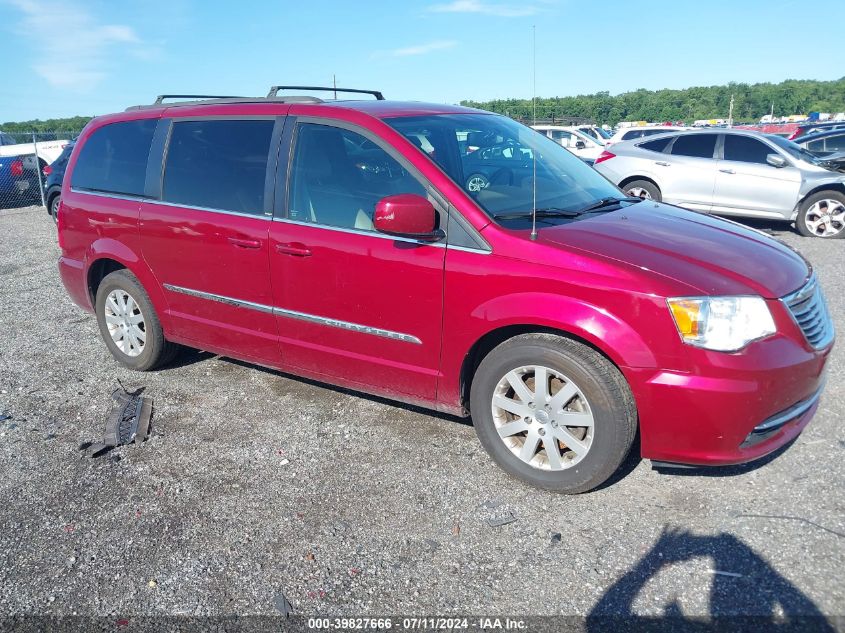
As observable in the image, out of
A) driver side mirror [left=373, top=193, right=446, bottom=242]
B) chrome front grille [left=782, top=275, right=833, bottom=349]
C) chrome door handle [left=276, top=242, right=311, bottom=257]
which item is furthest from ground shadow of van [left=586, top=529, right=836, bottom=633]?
chrome door handle [left=276, top=242, right=311, bottom=257]

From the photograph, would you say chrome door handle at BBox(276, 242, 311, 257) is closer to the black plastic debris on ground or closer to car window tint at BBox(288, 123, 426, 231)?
car window tint at BBox(288, 123, 426, 231)

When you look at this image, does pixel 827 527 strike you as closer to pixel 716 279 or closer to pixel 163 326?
pixel 716 279

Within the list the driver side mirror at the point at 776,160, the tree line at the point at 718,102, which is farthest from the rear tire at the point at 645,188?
the tree line at the point at 718,102

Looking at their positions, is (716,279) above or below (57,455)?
above

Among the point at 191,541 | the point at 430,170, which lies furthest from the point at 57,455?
the point at 430,170

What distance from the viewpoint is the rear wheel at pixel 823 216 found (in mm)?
9962

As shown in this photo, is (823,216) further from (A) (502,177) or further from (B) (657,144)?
(A) (502,177)

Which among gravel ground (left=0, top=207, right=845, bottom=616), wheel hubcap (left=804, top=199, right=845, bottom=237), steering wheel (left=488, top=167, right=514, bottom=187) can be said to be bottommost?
gravel ground (left=0, top=207, right=845, bottom=616)

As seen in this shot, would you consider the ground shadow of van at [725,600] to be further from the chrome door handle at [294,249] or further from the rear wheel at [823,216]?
the rear wheel at [823,216]

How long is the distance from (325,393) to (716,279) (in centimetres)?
264

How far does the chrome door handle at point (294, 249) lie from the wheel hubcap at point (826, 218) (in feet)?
29.9

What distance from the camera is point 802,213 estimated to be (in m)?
10.2

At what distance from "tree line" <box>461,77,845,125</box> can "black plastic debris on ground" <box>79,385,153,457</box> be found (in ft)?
213

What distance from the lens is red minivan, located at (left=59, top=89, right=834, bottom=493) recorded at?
294cm
